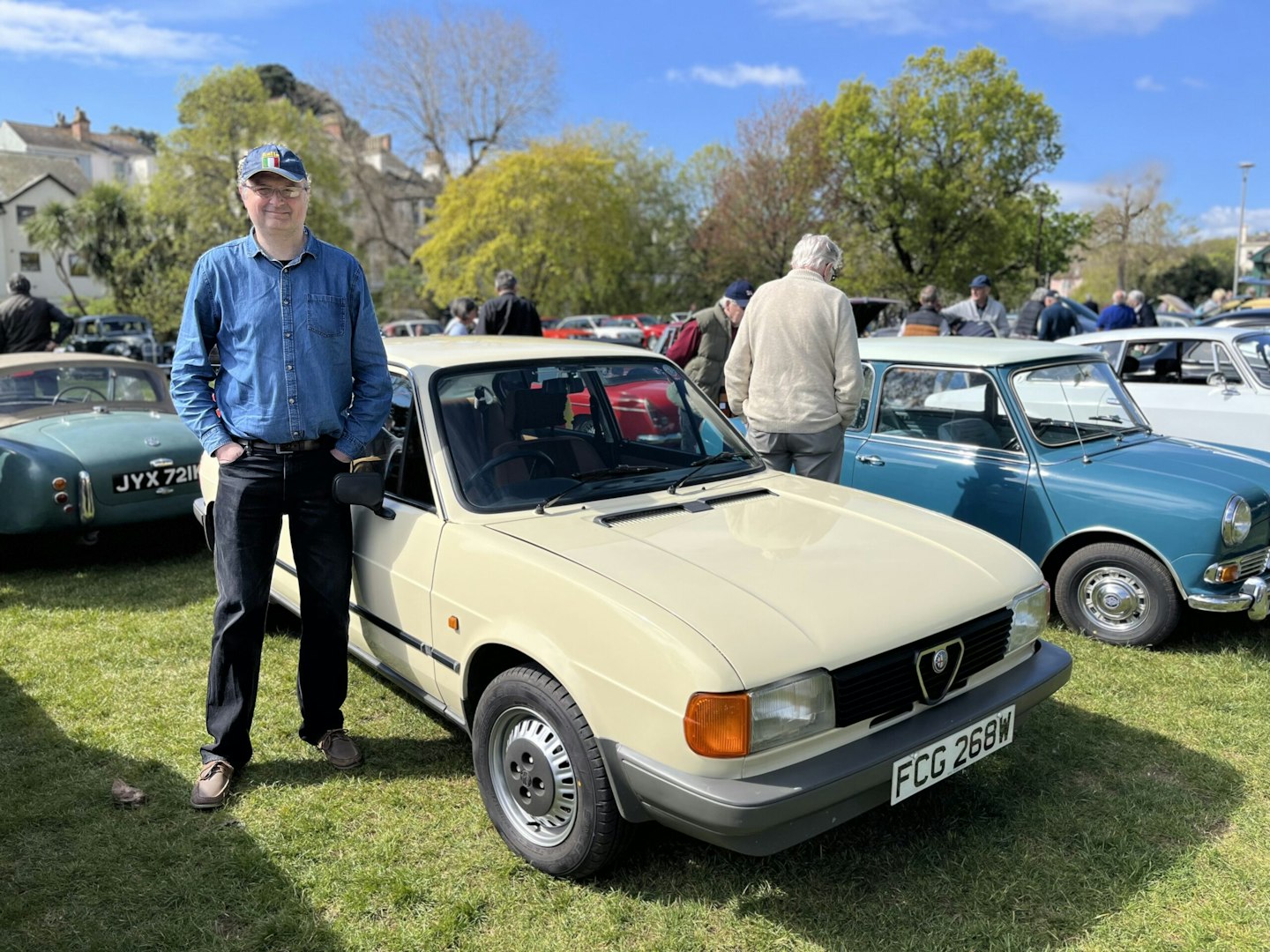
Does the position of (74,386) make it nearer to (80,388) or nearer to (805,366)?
(80,388)

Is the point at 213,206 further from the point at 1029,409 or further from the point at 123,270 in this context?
the point at 1029,409

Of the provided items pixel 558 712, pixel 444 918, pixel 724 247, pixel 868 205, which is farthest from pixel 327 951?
pixel 724 247

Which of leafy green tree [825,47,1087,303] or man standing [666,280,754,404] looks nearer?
man standing [666,280,754,404]

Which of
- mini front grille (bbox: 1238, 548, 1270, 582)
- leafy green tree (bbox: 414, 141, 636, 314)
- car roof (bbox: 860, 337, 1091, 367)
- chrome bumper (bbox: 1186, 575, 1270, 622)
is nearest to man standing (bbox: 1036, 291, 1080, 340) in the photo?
car roof (bbox: 860, 337, 1091, 367)

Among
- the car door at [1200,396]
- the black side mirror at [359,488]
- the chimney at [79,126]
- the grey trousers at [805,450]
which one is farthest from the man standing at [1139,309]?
the chimney at [79,126]

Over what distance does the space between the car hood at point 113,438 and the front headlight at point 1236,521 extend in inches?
241

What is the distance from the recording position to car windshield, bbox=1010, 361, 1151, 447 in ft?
17.4

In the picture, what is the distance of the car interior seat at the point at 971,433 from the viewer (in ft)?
17.6

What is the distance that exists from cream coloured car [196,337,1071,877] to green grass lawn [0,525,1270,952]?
31cm

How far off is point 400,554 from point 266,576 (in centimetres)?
50

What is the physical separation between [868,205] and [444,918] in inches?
1451

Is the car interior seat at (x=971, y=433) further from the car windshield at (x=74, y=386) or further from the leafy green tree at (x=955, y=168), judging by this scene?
the leafy green tree at (x=955, y=168)

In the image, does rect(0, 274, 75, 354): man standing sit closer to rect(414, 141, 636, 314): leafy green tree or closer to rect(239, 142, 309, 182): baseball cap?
rect(239, 142, 309, 182): baseball cap

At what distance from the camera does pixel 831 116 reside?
36.5 metres
